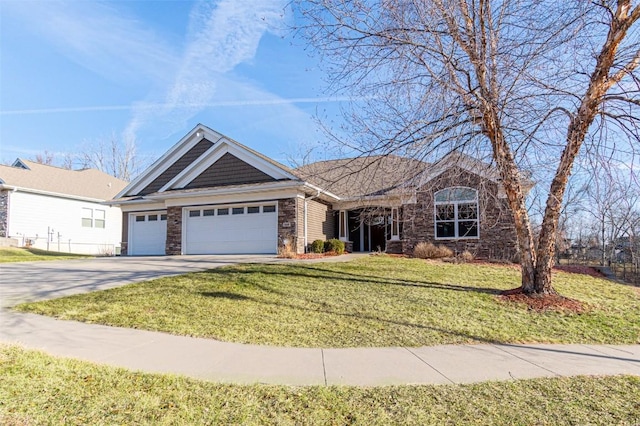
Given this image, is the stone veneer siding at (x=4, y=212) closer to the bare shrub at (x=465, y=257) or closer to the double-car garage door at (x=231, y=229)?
the double-car garage door at (x=231, y=229)

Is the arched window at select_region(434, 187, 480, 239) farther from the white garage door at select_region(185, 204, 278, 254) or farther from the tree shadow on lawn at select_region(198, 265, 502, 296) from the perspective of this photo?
the tree shadow on lawn at select_region(198, 265, 502, 296)

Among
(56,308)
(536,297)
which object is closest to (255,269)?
(56,308)

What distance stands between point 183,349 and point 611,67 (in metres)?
9.46

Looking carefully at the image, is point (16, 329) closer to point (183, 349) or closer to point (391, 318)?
point (183, 349)

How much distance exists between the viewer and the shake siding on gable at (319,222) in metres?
17.5

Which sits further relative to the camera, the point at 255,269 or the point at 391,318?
the point at 255,269

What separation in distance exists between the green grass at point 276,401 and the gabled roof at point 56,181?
77.3 feet

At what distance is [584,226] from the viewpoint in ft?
77.6

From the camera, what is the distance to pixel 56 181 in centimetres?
2478

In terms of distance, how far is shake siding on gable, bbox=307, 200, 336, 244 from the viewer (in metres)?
17.5

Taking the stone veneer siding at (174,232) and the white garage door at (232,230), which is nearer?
the white garage door at (232,230)

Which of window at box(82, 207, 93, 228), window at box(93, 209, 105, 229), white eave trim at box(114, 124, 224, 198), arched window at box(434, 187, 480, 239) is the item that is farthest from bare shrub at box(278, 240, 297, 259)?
window at box(93, 209, 105, 229)

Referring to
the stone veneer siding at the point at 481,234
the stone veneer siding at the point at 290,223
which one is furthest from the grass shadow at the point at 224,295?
the stone veneer siding at the point at 481,234

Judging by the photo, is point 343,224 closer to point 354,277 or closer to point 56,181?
point 354,277
